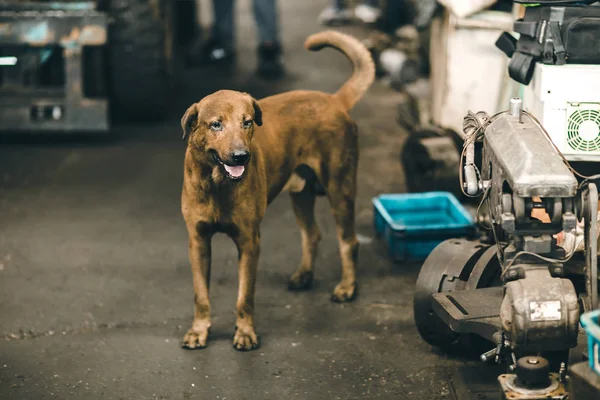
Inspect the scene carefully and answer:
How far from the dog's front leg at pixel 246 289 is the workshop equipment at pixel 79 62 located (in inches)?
147

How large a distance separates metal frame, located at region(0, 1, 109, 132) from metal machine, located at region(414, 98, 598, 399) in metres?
4.69

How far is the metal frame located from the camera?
27.8 feet

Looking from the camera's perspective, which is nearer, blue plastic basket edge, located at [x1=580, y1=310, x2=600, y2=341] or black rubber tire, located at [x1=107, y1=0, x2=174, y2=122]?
blue plastic basket edge, located at [x1=580, y1=310, x2=600, y2=341]

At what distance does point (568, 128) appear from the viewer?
4938mm

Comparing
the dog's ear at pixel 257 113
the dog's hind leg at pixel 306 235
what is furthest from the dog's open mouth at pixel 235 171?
the dog's hind leg at pixel 306 235

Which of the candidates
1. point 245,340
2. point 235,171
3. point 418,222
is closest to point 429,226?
point 418,222

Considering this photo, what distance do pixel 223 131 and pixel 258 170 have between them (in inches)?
18.9

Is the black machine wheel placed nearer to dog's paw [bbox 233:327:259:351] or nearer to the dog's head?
dog's paw [bbox 233:327:259:351]

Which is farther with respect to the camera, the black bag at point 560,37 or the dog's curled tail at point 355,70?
the dog's curled tail at point 355,70

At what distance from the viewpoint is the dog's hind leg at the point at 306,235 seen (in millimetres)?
6184

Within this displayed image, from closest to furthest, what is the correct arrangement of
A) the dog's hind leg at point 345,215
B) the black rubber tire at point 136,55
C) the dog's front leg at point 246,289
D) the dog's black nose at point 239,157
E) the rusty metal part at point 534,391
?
1. the rusty metal part at point 534,391
2. the dog's black nose at point 239,157
3. the dog's front leg at point 246,289
4. the dog's hind leg at point 345,215
5. the black rubber tire at point 136,55

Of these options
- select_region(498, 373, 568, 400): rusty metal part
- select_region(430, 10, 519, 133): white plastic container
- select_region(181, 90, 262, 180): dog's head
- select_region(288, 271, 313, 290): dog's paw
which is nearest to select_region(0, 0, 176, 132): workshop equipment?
select_region(430, 10, 519, 133): white plastic container

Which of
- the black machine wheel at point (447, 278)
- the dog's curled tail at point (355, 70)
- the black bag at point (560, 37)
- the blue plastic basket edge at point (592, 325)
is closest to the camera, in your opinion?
the blue plastic basket edge at point (592, 325)

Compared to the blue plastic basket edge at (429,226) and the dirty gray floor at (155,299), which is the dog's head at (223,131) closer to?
the dirty gray floor at (155,299)
